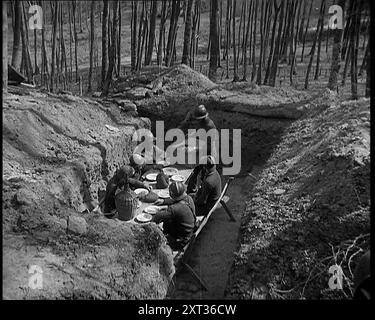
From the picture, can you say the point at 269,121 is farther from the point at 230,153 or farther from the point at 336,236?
the point at 336,236

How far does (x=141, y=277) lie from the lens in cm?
487

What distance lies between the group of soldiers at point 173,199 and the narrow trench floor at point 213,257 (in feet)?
1.66

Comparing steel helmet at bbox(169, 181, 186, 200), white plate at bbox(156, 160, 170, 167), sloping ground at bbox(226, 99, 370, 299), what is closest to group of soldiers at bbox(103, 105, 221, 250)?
steel helmet at bbox(169, 181, 186, 200)

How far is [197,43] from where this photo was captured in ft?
73.2

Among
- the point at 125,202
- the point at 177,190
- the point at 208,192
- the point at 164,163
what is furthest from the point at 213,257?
the point at 164,163

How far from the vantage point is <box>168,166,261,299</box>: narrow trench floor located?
5742 millimetres

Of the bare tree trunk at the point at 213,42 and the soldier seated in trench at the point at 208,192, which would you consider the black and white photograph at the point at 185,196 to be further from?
the bare tree trunk at the point at 213,42

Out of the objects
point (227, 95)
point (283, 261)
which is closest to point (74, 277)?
point (283, 261)

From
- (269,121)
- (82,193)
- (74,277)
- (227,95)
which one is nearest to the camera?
(74,277)

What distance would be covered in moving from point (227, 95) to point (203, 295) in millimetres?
6981

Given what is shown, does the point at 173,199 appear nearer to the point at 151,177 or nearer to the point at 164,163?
the point at 151,177

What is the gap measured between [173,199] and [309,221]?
1929 millimetres

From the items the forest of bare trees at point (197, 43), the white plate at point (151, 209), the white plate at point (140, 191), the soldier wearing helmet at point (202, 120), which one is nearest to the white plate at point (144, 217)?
the white plate at point (151, 209)

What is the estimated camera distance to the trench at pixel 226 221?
5836mm
